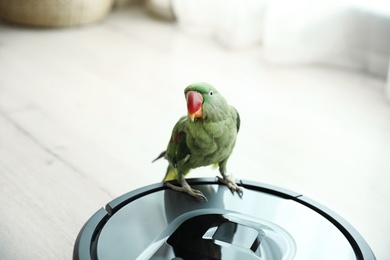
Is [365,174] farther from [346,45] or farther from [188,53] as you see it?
[188,53]

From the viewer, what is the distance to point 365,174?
1.16 meters

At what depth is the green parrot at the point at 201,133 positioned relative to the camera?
2.45ft

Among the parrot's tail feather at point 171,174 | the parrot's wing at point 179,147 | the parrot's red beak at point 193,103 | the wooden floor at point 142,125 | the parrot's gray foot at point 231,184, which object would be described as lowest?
the wooden floor at point 142,125

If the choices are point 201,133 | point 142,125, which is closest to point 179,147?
point 201,133

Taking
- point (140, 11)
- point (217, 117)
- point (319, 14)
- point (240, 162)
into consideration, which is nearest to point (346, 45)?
point (319, 14)

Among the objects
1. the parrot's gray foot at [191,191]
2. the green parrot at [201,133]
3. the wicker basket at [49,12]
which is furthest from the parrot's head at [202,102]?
the wicker basket at [49,12]

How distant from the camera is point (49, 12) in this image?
5.87ft

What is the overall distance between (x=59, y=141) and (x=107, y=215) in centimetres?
49

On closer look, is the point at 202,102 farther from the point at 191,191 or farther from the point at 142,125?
the point at 142,125

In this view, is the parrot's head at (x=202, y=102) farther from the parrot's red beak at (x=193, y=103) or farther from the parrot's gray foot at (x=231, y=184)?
the parrot's gray foot at (x=231, y=184)

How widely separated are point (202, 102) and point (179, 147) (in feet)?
0.29

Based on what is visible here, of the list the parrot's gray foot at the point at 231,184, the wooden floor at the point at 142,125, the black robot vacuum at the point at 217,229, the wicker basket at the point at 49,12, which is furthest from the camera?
the wicker basket at the point at 49,12

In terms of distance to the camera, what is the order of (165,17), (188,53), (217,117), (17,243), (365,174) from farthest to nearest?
1. (165,17)
2. (188,53)
3. (365,174)
4. (17,243)
5. (217,117)

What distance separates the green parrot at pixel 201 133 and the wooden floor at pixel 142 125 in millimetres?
253
